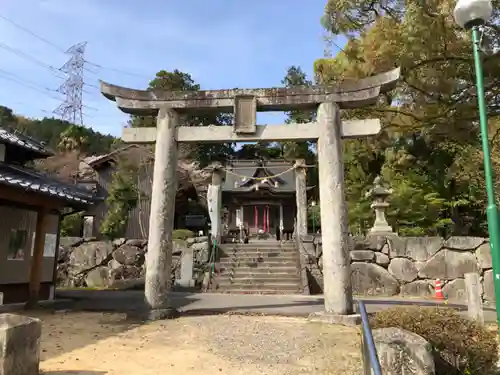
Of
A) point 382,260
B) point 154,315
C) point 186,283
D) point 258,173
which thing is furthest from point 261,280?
point 258,173

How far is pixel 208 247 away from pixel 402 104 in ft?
Answer: 34.9

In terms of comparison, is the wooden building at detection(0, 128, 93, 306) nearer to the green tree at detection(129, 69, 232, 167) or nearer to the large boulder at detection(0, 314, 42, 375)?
the large boulder at detection(0, 314, 42, 375)

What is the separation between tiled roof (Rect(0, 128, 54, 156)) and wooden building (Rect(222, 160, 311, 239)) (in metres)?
18.2

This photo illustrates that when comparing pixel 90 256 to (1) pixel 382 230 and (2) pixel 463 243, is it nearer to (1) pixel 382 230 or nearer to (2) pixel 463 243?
(1) pixel 382 230

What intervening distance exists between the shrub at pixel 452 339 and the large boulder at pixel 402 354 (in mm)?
1186

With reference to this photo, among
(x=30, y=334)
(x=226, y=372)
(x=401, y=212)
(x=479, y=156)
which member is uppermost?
(x=479, y=156)

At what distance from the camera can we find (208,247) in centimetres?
1825

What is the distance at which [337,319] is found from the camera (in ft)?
26.2

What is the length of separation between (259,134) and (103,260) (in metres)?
14.4

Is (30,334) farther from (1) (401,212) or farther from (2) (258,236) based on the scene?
(2) (258,236)

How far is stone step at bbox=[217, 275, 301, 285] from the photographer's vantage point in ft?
50.9

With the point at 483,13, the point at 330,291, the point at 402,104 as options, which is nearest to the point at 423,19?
the point at 402,104

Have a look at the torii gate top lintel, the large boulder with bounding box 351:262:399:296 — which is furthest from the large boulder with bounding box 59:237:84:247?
the large boulder with bounding box 351:262:399:296

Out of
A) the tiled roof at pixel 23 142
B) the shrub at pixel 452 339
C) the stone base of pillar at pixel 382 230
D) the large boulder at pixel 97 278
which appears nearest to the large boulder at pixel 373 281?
the stone base of pillar at pixel 382 230
